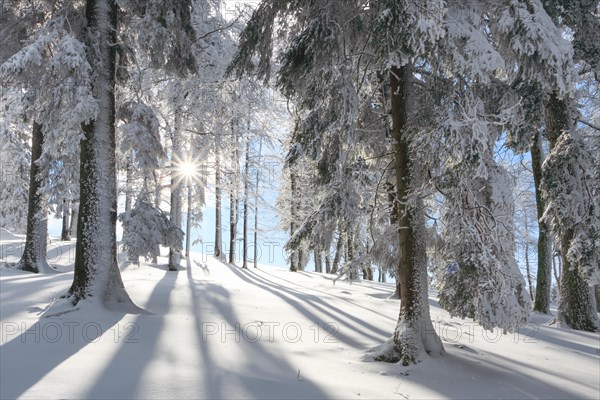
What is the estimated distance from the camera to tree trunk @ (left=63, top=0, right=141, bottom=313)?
723cm

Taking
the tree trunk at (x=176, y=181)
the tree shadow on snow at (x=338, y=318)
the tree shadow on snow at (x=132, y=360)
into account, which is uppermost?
the tree trunk at (x=176, y=181)

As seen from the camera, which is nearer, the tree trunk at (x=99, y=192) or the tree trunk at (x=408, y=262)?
the tree trunk at (x=408, y=262)

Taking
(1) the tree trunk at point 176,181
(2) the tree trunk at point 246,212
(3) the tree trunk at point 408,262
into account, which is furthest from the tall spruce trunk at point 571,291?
(2) the tree trunk at point 246,212

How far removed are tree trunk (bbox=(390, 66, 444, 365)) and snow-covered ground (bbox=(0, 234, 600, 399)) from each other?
1.13ft

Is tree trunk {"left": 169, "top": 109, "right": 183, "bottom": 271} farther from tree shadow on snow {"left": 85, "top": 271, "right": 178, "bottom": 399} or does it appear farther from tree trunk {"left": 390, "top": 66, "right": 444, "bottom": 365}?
tree trunk {"left": 390, "top": 66, "right": 444, "bottom": 365}

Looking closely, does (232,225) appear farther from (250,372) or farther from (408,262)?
(250,372)

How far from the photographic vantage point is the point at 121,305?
7.27m

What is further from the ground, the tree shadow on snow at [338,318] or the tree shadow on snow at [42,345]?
the tree shadow on snow at [42,345]

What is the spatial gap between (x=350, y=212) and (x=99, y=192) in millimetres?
4540

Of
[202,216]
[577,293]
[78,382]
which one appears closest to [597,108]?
[577,293]

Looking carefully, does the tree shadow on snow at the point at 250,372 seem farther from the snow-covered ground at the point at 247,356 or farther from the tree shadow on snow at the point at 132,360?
the tree shadow on snow at the point at 132,360

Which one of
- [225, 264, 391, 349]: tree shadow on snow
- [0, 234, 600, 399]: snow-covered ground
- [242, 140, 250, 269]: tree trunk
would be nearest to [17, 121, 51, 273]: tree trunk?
[0, 234, 600, 399]: snow-covered ground

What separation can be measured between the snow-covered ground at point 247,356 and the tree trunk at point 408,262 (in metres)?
0.34

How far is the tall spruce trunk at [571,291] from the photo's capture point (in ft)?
30.3
